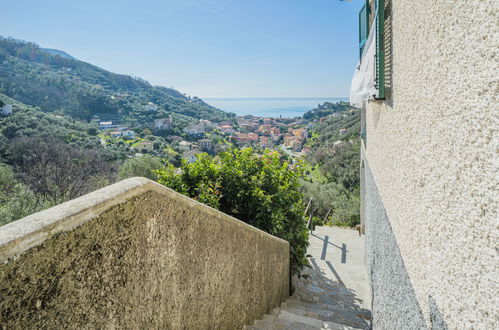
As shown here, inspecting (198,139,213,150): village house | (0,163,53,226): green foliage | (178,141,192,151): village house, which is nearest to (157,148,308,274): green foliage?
(0,163,53,226): green foliage

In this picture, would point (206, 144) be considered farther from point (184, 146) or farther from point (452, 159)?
point (452, 159)

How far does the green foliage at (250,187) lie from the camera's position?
3.78 meters

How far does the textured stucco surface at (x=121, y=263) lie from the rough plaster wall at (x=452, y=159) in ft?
4.21

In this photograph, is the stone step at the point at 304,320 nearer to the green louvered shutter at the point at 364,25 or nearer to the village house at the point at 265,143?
the green louvered shutter at the point at 364,25

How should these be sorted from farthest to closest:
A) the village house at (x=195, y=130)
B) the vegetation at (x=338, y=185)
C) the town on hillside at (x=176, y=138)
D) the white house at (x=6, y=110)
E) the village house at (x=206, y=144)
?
the village house at (x=195, y=130) < the village house at (x=206, y=144) < the town on hillside at (x=176, y=138) < the white house at (x=6, y=110) < the vegetation at (x=338, y=185)

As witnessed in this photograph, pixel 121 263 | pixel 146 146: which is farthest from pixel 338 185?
pixel 146 146

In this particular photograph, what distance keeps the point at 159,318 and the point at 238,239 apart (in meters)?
1.06

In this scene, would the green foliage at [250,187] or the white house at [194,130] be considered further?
the white house at [194,130]

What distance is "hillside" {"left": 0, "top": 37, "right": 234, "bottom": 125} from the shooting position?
55.4 m

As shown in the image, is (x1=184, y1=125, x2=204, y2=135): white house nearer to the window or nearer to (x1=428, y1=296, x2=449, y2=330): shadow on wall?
the window

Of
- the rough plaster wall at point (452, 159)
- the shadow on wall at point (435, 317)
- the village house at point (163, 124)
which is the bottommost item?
the shadow on wall at point (435, 317)

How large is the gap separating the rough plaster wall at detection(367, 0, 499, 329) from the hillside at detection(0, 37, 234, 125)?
62.6 metres

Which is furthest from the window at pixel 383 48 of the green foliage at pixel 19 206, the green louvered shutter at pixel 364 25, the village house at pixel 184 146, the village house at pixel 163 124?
the village house at pixel 163 124

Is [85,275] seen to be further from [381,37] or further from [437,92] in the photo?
[381,37]
